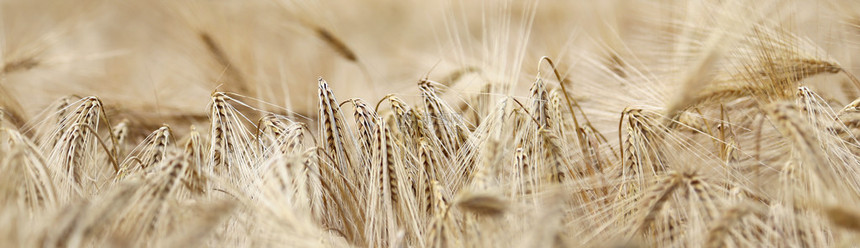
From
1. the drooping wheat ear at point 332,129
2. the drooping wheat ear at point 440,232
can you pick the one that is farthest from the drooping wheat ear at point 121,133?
the drooping wheat ear at point 440,232

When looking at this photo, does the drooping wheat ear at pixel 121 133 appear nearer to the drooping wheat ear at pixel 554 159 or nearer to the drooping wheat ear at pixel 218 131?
the drooping wheat ear at pixel 218 131

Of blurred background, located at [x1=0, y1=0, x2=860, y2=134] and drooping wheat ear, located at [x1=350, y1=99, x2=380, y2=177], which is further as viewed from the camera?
blurred background, located at [x1=0, y1=0, x2=860, y2=134]

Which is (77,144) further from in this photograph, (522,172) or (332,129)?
(522,172)

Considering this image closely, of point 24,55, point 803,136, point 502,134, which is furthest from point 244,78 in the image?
point 803,136

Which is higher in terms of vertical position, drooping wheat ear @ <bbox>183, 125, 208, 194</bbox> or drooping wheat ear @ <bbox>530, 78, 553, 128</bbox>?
drooping wheat ear @ <bbox>530, 78, 553, 128</bbox>

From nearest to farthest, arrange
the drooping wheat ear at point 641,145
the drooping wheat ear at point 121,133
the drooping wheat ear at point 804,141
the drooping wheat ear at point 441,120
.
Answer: the drooping wheat ear at point 804,141 → the drooping wheat ear at point 641,145 → the drooping wheat ear at point 441,120 → the drooping wheat ear at point 121,133

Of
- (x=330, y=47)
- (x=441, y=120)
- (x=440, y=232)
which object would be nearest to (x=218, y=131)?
(x=441, y=120)

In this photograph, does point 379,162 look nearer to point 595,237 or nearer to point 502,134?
point 502,134

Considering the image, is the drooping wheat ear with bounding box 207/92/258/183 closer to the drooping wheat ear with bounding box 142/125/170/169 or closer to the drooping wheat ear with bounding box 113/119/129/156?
the drooping wheat ear with bounding box 142/125/170/169

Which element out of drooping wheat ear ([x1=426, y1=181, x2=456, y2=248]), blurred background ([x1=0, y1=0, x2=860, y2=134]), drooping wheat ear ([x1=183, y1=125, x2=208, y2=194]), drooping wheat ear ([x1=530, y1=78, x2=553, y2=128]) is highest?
blurred background ([x1=0, y1=0, x2=860, y2=134])

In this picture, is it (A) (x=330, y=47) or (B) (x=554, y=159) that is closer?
(B) (x=554, y=159)

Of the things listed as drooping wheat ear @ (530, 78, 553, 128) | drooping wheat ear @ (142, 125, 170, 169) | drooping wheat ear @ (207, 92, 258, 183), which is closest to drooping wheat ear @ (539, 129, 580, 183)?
drooping wheat ear @ (530, 78, 553, 128)
